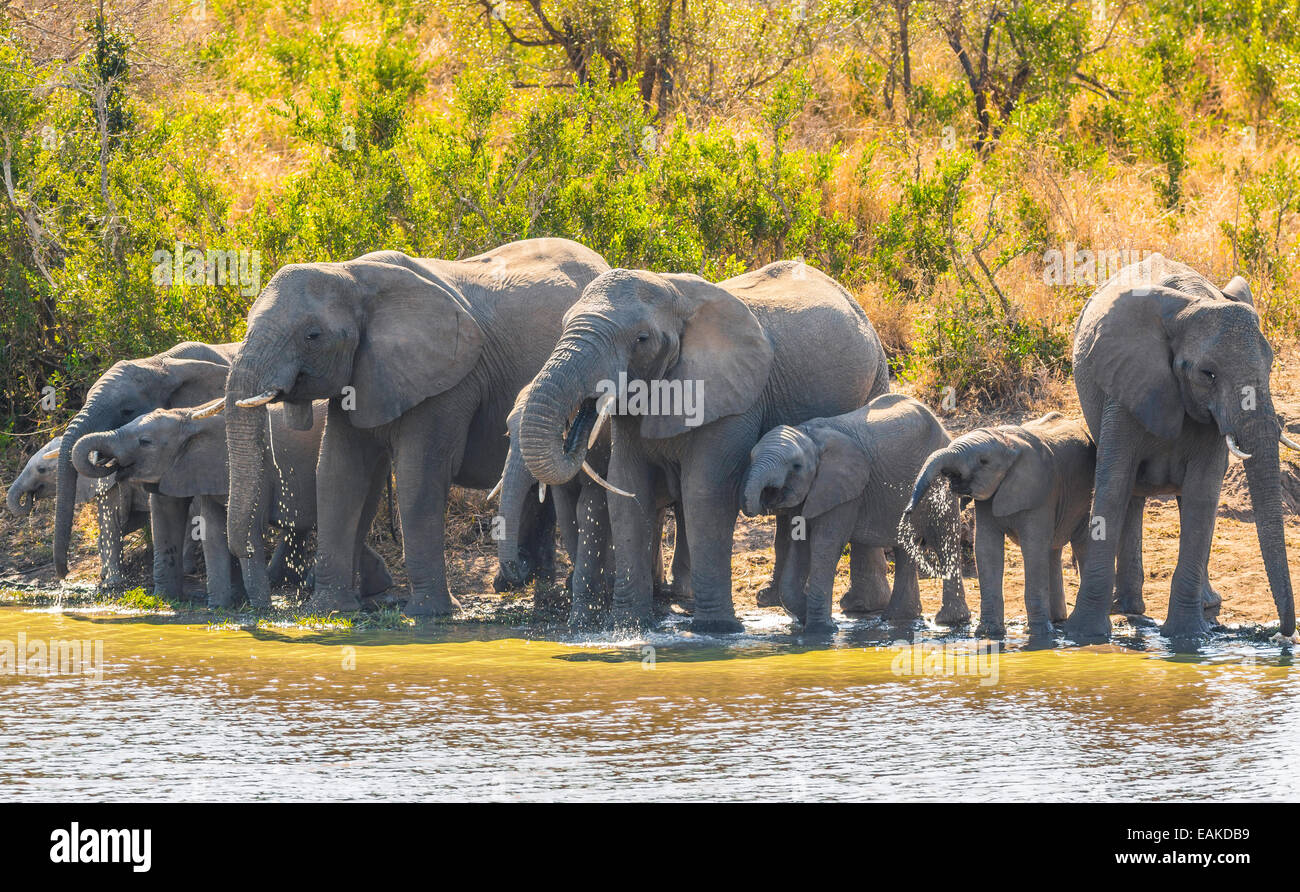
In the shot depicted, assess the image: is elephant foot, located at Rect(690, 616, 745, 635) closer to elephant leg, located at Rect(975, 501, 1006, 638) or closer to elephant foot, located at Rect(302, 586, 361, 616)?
elephant leg, located at Rect(975, 501, 1006, 638)

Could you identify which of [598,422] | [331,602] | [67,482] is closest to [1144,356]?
[598,422]

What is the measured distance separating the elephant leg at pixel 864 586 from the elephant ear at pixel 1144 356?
2.05 meters

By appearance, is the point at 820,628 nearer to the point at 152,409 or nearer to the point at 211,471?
the point at 211,471

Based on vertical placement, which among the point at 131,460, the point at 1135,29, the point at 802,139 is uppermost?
the point at 1135,29

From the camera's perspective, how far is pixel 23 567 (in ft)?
47.2

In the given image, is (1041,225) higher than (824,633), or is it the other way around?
(1041,225)

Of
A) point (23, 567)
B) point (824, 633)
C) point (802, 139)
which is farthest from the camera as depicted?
point (802, 139)

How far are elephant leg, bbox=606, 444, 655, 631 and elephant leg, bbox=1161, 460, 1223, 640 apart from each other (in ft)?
9.93

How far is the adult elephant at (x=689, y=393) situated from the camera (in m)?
10.2

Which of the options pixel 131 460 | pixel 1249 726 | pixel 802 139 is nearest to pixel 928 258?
pixel 802 139

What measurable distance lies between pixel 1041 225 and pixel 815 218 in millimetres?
2315

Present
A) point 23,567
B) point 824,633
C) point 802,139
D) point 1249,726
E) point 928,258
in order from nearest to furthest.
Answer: point 1249,726, point 824,633, point 23,567, point 928,258, point 802,139

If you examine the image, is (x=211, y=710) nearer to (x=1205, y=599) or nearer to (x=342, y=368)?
(x=342, y=368)

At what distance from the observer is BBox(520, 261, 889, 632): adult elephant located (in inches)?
400
